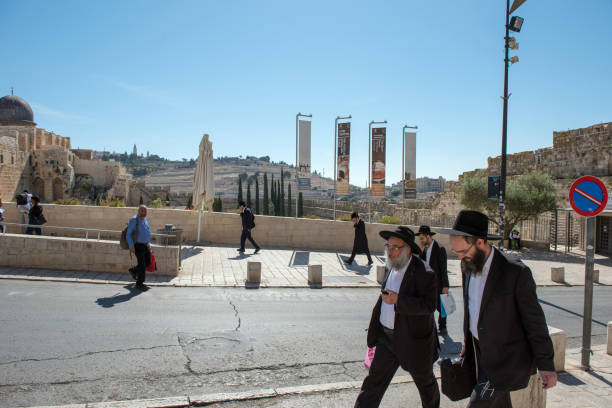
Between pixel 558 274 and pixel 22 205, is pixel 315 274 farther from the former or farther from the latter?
pixel 22 205

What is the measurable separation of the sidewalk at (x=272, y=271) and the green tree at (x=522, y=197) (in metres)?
3.16

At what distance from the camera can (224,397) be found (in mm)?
3826

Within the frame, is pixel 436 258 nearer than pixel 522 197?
Yes

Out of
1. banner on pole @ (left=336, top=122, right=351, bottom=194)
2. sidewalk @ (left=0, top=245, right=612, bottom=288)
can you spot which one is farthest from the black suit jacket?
banner on pole @ (left=336, top=122, right=351, bottom=194)

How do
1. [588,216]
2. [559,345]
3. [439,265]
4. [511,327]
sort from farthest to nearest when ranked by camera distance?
[439,265], [588,216], [559,345], [511,327]

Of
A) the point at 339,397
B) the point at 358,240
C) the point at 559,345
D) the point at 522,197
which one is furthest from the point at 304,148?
the point at 339,397

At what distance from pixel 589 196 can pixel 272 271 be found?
7.36 meters

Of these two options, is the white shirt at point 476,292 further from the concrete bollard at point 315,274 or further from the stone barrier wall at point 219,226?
the stone barrier wall at point 219,226

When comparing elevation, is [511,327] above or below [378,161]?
below

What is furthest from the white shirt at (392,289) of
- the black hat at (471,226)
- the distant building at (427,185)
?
the distant building at (427,185)

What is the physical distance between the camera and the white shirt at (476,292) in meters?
2.65

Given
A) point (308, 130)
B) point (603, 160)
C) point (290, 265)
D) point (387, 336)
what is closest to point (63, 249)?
point (290, 265)

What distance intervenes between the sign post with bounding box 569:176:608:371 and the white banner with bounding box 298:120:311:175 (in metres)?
11.8

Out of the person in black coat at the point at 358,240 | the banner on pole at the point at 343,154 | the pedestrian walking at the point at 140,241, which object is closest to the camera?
the pedestrian walking at the point at 140,241
